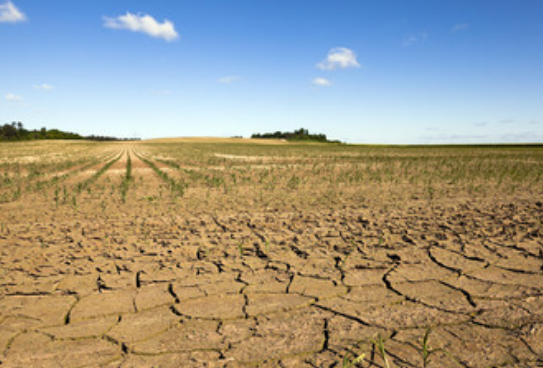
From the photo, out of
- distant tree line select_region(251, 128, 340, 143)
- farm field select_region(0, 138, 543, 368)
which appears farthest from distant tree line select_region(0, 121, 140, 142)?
farm field select_region(0, 138, 543, 368)

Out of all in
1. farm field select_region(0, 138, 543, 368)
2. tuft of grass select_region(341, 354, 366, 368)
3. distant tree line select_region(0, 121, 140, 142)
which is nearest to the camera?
tuft of grass select_region(341, 354, 366, 368)

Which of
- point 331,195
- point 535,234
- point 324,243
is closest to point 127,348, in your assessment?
point 324,243

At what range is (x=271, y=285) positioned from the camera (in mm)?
3053

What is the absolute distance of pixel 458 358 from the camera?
1.98m

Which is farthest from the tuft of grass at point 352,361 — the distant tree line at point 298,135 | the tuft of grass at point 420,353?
the distant tree line at point 298,135

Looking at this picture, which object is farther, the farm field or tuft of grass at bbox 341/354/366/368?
the farm field

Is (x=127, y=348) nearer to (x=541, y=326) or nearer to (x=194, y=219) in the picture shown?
(x=541, y=326)

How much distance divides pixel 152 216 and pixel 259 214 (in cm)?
168

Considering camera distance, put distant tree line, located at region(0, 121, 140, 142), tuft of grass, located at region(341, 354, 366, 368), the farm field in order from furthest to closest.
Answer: distant tree line, located at region(0, 121, 140, 142) < the farm field < tuft of grass, located at region(341, 354, 366, 368)

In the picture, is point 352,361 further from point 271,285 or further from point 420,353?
point 271,285

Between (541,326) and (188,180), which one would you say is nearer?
(541,326)

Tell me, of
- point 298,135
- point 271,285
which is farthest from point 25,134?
point 271,285

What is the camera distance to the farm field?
2105mm

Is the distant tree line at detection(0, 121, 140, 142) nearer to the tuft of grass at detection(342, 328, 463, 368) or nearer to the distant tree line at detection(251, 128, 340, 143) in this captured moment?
the distant tree line at detection(251, 128, 340, 143)
